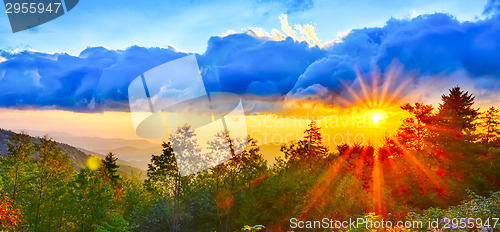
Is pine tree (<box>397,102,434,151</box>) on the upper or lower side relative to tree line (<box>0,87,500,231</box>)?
upper

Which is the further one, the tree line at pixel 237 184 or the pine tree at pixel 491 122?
the pine tree at pixel 491 122

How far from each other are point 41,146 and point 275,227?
2614 cm

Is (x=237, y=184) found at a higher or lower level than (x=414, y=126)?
lower

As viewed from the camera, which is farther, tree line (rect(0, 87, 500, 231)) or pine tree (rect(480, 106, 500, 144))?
pine tree (rect(480, 106, 500, 144))

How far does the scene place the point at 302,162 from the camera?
4953 centimetres

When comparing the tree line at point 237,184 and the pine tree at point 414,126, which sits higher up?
the pine tree at point 414,126

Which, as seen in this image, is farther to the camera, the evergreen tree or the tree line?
the evergreen tree

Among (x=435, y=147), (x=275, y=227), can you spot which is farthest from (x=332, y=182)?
(x=435, y=147)

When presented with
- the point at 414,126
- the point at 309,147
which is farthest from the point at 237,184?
the point at 414,126

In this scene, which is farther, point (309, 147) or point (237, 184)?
point (309, 147)

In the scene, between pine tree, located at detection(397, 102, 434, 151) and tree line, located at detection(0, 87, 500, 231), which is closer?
tree line, located at detection(0, 87, 500, 231)

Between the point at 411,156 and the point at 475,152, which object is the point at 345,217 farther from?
the point at 475,152

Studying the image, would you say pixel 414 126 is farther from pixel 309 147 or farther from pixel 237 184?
pixel 237 184

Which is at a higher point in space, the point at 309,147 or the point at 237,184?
the point at 309,147
